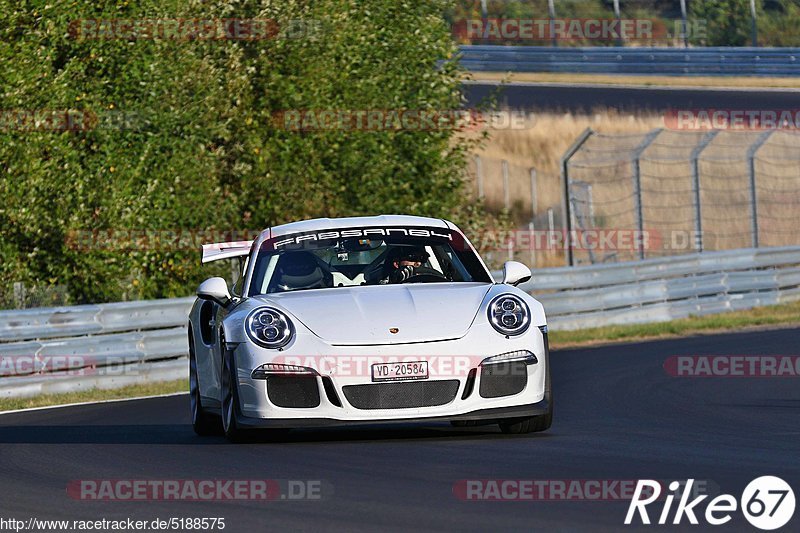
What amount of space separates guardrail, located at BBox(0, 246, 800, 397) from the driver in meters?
6.81

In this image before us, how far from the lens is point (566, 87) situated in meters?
43.4

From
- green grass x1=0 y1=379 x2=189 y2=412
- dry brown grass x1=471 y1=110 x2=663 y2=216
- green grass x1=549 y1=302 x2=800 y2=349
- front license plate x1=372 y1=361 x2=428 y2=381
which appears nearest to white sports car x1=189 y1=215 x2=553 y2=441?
front license plate x1=372 y1=361 x2=428 y2=381

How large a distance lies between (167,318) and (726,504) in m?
11.7

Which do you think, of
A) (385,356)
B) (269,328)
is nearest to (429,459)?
(385,356)

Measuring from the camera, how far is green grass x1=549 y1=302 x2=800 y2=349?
21.3 meters

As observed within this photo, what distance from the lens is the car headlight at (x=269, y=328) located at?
8773mm

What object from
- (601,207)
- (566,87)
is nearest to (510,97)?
(566,87)

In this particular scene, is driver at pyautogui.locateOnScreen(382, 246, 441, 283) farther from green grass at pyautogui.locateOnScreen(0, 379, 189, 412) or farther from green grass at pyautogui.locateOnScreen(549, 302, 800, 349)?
green grass at pyautogui.locateOnScreen(549, 302, 800, 349)

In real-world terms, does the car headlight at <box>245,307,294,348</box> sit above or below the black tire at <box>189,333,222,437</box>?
above

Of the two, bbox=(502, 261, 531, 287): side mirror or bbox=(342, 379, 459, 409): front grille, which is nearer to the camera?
bbox=(342, 379, 459, 409): front grille

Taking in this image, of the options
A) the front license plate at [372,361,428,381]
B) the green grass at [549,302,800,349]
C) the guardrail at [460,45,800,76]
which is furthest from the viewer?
the guardrail at [460,45,800,76]

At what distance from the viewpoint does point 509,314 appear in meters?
8.91

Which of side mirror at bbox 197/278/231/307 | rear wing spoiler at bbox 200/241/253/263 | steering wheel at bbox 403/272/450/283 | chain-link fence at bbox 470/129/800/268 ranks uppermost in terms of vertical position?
rear wing spoiler at bbox 200/241/253/263

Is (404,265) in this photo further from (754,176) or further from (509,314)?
(754,176)
